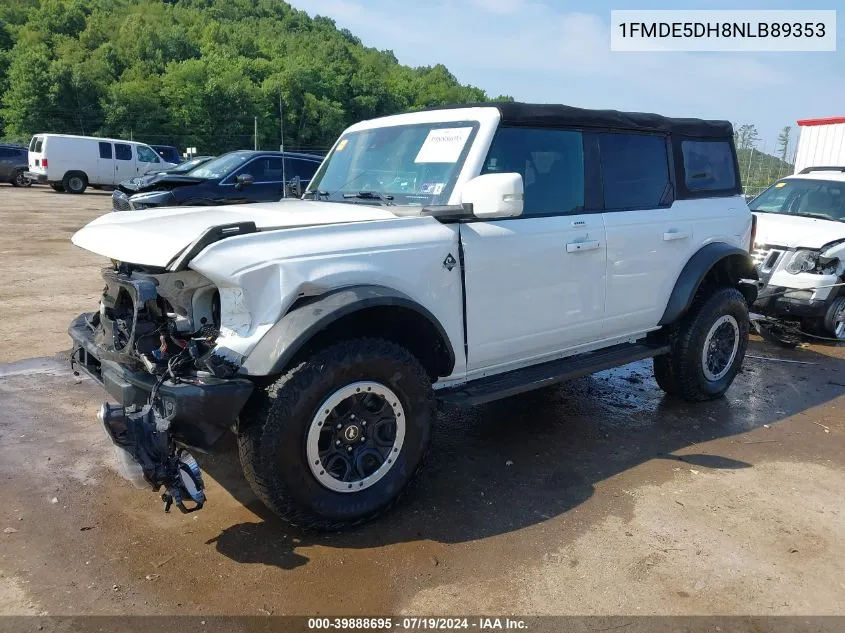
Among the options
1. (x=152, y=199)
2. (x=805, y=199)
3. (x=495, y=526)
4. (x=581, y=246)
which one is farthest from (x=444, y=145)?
(x=152, y=199)

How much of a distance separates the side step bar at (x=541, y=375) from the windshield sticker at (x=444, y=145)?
4.25 ft

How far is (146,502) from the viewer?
3.60 meters

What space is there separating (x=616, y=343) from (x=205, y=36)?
9402 centimetres

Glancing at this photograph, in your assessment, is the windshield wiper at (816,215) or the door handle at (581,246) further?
the windshield wiper at (816,215)

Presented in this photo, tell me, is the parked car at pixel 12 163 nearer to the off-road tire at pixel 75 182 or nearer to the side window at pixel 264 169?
the off-road tire at pixel 75 182

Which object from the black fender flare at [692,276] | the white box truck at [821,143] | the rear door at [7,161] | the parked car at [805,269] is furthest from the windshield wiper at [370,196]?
the rear door at [7,161]

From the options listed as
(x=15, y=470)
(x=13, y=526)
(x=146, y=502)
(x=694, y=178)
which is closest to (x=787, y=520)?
(x=694, y=178)

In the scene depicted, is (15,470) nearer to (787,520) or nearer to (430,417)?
(430,417)

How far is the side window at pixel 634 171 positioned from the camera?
15.0 feet

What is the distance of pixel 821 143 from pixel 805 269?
10.6 metres

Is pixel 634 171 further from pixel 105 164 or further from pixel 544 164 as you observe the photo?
pixel 105 164

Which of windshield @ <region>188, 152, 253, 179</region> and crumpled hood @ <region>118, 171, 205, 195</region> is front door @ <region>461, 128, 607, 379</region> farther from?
windshield @ <region>188, 152, 253, 179</region>

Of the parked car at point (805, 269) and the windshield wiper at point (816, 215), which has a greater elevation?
the windshield wiper at point (816, 215)

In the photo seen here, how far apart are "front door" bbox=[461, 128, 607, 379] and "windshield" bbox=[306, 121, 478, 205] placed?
237mm
